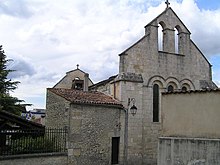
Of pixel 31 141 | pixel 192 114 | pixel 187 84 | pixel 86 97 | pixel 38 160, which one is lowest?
pixel 38 160

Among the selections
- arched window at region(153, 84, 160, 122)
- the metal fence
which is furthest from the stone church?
the metal fence

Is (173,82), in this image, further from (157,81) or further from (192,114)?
(192,114)

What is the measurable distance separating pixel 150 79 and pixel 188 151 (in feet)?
34.2

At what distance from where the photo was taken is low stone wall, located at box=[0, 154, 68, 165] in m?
14.1

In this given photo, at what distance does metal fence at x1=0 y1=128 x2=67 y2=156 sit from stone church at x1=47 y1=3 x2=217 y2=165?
2.81m

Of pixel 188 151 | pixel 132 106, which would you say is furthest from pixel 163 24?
pixel 188 151

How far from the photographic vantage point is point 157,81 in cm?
2031

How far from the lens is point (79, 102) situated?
1669cm

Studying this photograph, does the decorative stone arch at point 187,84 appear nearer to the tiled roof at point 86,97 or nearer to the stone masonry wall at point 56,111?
the tiled roof at point 86,97

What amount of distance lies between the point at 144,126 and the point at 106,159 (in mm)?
3489

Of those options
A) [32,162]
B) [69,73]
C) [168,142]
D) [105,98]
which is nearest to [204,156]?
[168,142]

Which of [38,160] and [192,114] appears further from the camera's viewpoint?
[38,160]

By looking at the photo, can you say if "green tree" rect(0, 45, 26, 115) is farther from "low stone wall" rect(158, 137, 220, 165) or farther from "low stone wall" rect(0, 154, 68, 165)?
"low stone wall" rect(158, 137, 220, 165)

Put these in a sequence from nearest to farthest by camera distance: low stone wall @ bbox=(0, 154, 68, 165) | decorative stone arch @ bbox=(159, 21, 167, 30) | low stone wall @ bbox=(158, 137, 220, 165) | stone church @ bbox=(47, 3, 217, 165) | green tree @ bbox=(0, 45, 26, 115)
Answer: low stone wall @ bbox=(158, 137, 220, 165)
low stone wall @ bbox=(0, 154, 68, 165)
stone church @ bbox=(47, 3, 217, 165)
decorative stone arch @ bbox=(159, 21, 167, 30)
green tree @ bbox=(0, 45, 26, 115)
